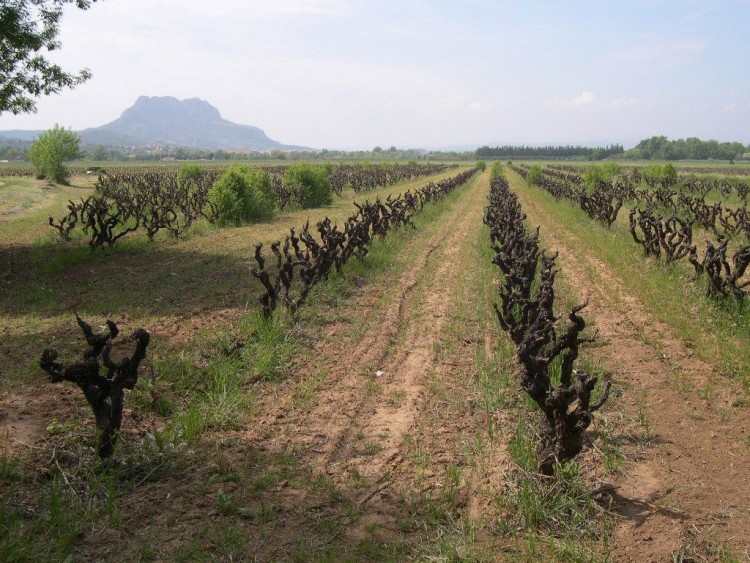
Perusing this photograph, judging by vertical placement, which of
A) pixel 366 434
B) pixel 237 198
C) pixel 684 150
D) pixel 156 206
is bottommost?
pixel 366 434

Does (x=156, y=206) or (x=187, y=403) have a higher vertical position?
(x=156, y=206)

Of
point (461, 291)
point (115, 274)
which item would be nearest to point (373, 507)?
point (461, 291)

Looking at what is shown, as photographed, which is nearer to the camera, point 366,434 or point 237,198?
point 366,434

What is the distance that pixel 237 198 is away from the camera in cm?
2045

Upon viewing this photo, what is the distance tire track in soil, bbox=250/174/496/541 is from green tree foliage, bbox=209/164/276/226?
12596 mm

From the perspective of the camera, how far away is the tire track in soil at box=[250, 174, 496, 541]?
169 inches

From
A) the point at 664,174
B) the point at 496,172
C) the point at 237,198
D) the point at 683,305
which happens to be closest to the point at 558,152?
the point at 496,172

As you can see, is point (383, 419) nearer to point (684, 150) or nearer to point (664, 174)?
point (664, 174)

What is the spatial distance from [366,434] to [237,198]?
16883 mm

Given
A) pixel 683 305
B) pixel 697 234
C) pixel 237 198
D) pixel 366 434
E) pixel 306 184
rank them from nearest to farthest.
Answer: pixel 366 434
pixel 683 305
pixel 697 234
pixel 237 198
pixel 306 184

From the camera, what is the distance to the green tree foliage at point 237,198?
2016 centimetres

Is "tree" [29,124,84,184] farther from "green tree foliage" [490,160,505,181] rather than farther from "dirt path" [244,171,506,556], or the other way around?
"dirt path" [244,171,506,556]

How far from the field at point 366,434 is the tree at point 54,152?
122 feet

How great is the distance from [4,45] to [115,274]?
5721 mm
